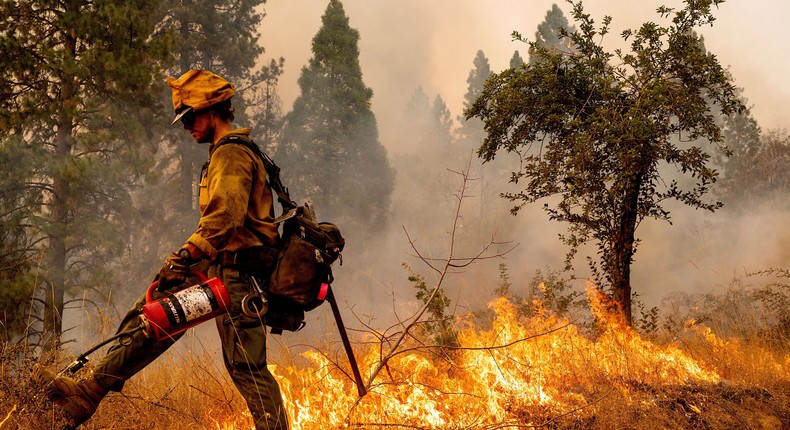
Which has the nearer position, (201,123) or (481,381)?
(201,123)

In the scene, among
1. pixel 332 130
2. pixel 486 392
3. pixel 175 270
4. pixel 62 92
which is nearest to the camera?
pixel 175 270

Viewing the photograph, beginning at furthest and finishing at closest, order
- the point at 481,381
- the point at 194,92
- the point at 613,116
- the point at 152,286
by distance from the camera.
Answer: the point at 613,116
the point at 481,381
the point at 194,92
the point at 152,286

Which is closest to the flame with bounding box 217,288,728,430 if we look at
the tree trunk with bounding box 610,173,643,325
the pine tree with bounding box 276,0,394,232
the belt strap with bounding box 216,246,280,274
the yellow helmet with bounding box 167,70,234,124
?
the belt strap with bounding box 216,246,280,274

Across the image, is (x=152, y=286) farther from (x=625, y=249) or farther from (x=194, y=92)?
(x=625, y=249)

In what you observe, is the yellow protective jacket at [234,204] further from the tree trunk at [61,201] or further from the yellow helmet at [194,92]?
the tree trunk at [61,201]

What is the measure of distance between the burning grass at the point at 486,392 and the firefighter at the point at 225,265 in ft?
0.99

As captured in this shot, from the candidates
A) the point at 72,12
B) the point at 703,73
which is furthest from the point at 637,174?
the point at 72,12

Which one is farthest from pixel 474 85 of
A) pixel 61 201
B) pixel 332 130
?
pixel 61 201

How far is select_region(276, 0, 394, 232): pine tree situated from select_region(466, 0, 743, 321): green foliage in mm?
21319

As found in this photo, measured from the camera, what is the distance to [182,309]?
111 inches

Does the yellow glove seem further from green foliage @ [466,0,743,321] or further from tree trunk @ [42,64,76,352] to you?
tree trunk @ [42,64,76,352]

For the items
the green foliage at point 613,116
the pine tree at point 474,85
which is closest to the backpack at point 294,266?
the green foliage at point 613,116

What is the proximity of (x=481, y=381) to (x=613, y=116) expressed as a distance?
446cm

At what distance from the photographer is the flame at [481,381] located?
3646 millimetres
